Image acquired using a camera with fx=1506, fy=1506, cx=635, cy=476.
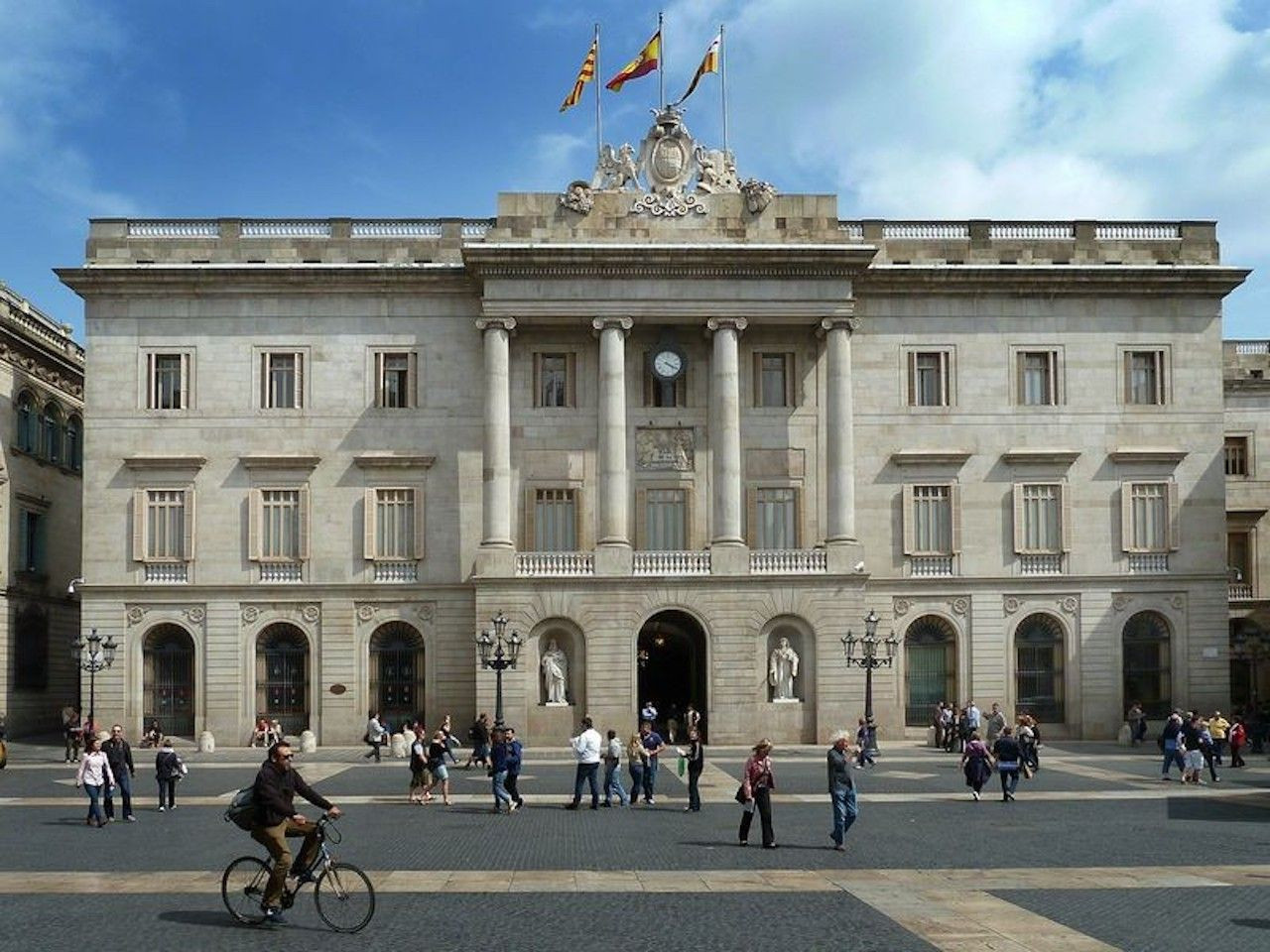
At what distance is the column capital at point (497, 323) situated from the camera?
50.5 m

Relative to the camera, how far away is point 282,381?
52.2 meters

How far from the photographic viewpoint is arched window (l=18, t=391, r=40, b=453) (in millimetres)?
55844

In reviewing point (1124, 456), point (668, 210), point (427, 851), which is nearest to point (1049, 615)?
point (1124, 456)

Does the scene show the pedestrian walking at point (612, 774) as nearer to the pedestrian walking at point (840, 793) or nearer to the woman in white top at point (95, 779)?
the pedestrian walking at point (840, 793)

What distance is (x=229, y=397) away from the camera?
170 feet

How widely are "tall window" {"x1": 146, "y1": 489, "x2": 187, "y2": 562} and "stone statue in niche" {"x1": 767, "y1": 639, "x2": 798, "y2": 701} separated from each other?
20.3 m

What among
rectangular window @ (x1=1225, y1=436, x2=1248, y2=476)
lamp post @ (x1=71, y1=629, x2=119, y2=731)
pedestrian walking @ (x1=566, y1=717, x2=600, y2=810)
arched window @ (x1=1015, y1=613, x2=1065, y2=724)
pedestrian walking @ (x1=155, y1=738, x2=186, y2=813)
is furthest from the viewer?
rectangular window @ (x1=1225, y1=436, x2=1248, y2=476)

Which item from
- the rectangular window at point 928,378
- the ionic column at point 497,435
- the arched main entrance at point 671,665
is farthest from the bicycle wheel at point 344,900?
the rectangular window at point 928,378

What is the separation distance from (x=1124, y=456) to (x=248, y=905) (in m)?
41.7

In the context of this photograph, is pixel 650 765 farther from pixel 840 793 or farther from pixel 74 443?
pixel 74 443

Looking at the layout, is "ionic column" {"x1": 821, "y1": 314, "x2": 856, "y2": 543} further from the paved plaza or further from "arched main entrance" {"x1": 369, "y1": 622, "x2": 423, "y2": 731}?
"arched main entrance" {"x1": 369, "y1": 622, "x2": 423, "y2": 731}

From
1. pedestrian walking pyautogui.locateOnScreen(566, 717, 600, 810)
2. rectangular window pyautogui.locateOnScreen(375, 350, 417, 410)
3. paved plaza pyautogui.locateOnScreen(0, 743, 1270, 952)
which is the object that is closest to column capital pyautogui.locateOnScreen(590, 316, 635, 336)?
rectangular window pyautogui.locateOnScreen(375, 350, 417, 410)

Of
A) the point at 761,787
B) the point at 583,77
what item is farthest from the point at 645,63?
the point at 761,787

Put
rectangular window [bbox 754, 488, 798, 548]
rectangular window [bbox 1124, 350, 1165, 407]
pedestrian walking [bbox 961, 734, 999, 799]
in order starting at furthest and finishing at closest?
rectangular window [bbox 1124, 350, 1165, 407]
rectangular window [bbox 754, 488, 798, 548]
pedestrian walking [bbox 961, 734, 999, 799]
